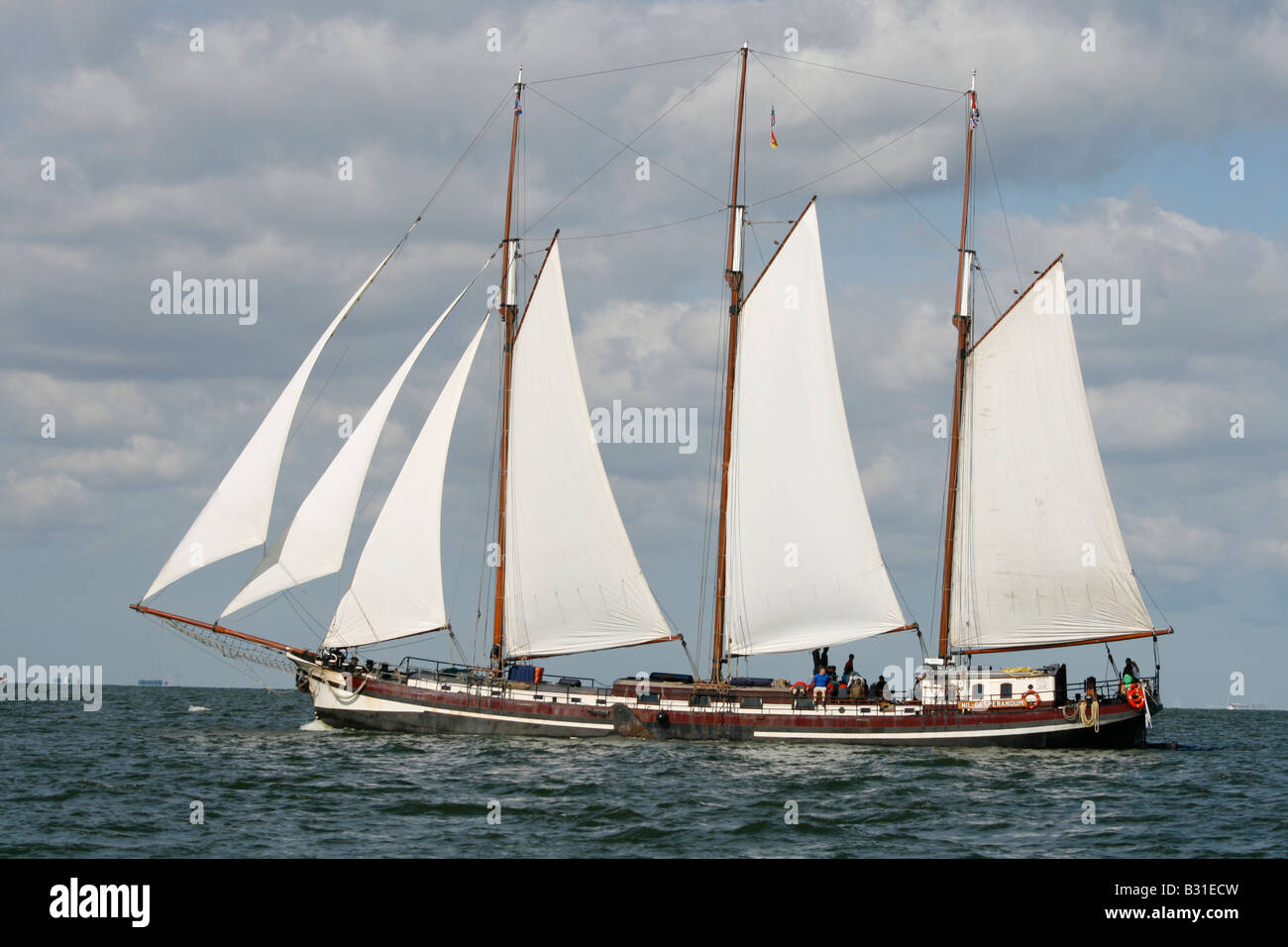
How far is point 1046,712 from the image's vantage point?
5450cm

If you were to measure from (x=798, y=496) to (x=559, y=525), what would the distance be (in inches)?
379

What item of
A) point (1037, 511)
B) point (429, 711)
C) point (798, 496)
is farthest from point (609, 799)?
point (1037, 511)

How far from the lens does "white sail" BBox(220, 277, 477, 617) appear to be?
53281mm

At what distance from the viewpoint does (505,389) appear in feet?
191

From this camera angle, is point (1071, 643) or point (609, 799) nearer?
point (609, 799)

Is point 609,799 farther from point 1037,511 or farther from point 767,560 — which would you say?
point 1037,511

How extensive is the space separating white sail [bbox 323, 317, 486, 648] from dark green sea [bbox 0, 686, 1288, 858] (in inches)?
174

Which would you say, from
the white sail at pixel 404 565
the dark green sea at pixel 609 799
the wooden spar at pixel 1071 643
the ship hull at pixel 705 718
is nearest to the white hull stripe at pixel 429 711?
the ship hull at pixel 705 718

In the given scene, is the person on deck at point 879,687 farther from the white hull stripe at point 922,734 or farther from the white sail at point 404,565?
the white sail at point 404,565

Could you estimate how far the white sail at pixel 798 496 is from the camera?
186 feet
